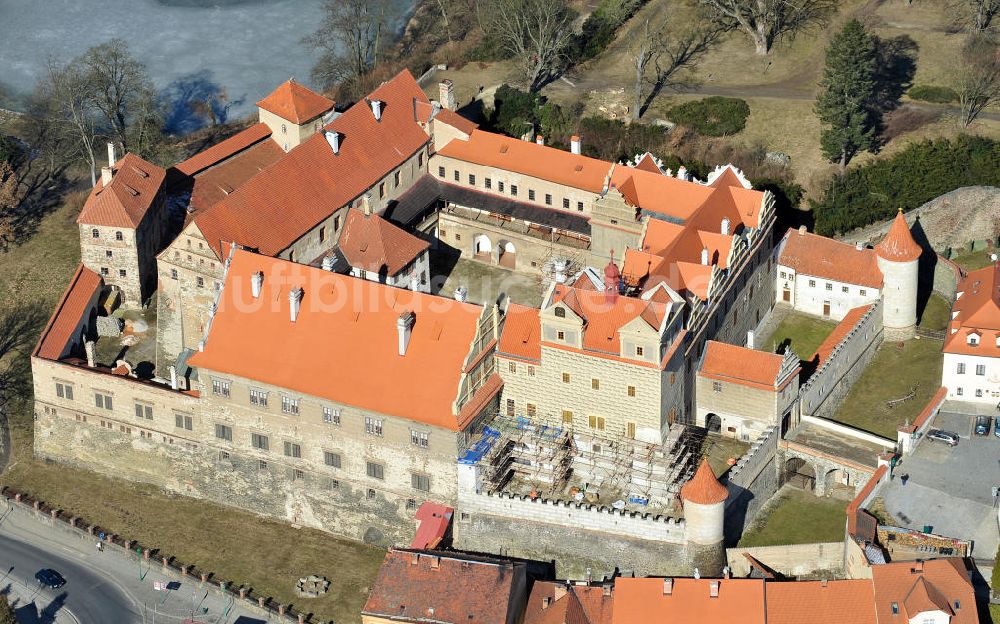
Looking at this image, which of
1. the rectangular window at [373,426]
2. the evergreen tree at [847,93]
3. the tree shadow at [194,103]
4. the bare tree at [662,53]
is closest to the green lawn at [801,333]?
the evergreen tree at [847,93]

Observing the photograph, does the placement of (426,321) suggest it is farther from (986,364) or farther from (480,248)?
(986,364)

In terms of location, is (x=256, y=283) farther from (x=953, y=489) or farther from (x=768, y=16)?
(x=768, y=16)

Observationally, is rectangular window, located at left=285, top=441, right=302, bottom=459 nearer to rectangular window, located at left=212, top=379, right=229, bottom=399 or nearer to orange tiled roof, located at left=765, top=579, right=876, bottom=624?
rectangular window, located at left=212, top=379, right=229, bottom=399

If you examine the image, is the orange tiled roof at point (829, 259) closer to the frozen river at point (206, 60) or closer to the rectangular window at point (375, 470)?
the rectangular window at point (375, 470)

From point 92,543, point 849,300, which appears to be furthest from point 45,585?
point 849,300

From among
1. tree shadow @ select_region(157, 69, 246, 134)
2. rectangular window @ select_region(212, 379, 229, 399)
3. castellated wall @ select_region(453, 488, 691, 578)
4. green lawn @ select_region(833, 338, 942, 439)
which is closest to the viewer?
castellated wall @ select_region(453, 488, 691, 578)

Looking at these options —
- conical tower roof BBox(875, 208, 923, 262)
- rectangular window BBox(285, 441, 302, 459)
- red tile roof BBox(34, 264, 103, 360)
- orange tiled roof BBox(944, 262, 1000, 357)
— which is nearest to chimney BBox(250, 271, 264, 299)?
rectangular window BBox(285, 441, 302, 459)

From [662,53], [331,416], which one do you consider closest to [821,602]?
[331,416]
